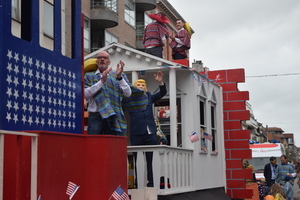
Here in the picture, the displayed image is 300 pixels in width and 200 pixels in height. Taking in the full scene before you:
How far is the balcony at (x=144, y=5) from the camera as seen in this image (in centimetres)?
3738

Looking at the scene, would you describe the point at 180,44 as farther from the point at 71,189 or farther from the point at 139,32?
the point at 139,32

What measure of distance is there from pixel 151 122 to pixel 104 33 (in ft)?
80.2

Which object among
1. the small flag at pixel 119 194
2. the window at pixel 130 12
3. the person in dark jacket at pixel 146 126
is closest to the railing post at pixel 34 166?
the small flag at pixel 119 194

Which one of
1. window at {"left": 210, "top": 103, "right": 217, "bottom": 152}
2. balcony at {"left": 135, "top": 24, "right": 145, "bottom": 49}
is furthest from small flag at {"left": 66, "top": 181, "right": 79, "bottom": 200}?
balcony at {"left": 135, "top": 24, "right": 145, "bottom": 49}

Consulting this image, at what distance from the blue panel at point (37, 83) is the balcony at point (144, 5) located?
32.5 m

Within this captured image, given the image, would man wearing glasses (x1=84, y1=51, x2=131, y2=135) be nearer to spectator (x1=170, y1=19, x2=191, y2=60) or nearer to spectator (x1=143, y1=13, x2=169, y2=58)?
spectator (x1=143, y1=13, x2=169, y2=58)

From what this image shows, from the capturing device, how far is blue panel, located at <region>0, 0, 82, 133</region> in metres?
4.05

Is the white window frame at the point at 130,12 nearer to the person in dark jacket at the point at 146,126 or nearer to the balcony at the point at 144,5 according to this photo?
the balcony at the point at 144,5

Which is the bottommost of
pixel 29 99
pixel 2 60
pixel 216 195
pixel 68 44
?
pixel 216 195

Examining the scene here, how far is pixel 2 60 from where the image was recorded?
398 cm

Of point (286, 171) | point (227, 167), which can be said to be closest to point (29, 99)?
point (227, 167)

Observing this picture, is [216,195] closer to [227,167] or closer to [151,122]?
[227,167]

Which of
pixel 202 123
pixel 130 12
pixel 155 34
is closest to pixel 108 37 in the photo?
pixel 130 12

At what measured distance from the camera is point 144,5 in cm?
3784
